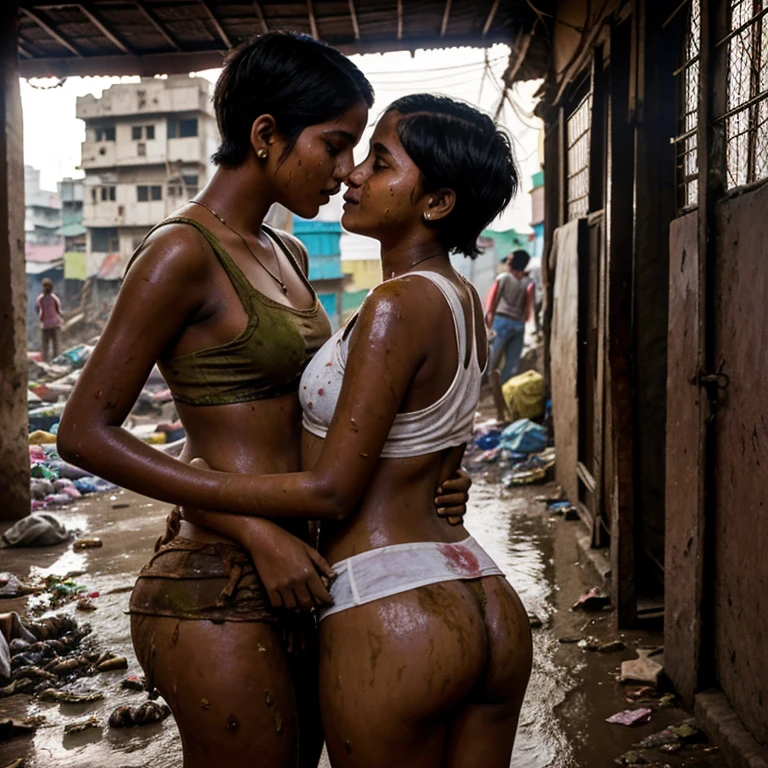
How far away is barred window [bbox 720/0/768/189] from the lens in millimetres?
2982

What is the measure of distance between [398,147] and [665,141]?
333 cm

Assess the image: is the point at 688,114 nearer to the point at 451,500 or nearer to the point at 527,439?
the point at 451,500

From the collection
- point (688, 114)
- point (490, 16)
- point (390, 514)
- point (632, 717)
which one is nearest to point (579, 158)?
point (490, 16)

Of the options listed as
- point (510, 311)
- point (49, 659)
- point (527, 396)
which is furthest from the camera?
point (510, 311)

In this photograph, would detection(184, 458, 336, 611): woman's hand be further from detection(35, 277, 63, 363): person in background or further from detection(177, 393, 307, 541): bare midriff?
detection(35, 277, 63, 363): person in background

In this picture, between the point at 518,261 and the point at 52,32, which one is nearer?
the point at 52,32

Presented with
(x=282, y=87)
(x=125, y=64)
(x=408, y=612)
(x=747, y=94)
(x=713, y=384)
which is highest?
(x=125, y=64)

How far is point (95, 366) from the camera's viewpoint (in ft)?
5.45

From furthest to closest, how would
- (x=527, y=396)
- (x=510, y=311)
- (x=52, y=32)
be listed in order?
1. (x=510, y=311)
2. (x=527, y=396)
3. (x=52, y=32)

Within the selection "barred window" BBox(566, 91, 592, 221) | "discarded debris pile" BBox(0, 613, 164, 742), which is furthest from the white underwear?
"barred window" BBox(566, 91, 592, 221)

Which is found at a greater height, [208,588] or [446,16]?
[446,16]

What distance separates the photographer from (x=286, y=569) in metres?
1.65

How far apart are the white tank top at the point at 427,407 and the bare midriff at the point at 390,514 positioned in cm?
3

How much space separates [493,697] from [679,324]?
7.79 feet
